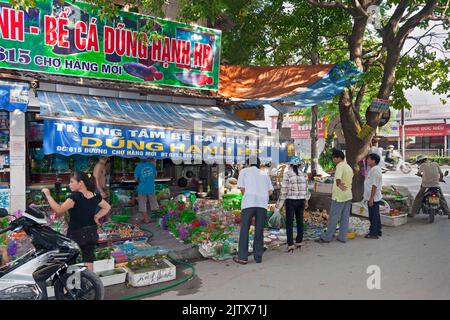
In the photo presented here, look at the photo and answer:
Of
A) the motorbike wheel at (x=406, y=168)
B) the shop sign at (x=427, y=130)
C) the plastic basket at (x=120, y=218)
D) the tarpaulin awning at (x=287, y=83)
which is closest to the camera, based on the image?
the plastic basket at (x=120, y=218)

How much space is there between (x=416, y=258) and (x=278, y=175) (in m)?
7.07

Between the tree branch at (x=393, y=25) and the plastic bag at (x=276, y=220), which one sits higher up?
the tree branch at (x=393, y=25)

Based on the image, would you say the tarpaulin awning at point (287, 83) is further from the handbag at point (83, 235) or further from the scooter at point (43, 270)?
the scooter at point (43, 270)

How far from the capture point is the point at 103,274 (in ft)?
17.6

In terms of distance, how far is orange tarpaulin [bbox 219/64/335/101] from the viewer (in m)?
9.52

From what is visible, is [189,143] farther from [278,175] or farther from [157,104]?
[278,175]

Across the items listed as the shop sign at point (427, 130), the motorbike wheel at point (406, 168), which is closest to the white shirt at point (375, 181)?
the motorbike wheel at point (406, 168)

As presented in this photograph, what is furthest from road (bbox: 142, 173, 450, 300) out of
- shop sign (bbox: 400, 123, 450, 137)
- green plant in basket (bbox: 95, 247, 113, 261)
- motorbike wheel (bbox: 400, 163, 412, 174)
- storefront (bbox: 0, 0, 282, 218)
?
shop sign (bbox: 400, 123, 450, 137)

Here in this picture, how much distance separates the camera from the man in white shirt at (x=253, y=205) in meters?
6.25

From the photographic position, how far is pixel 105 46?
856 centimetres

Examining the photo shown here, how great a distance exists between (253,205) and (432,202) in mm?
5708

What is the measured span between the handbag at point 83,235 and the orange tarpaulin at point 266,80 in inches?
223
